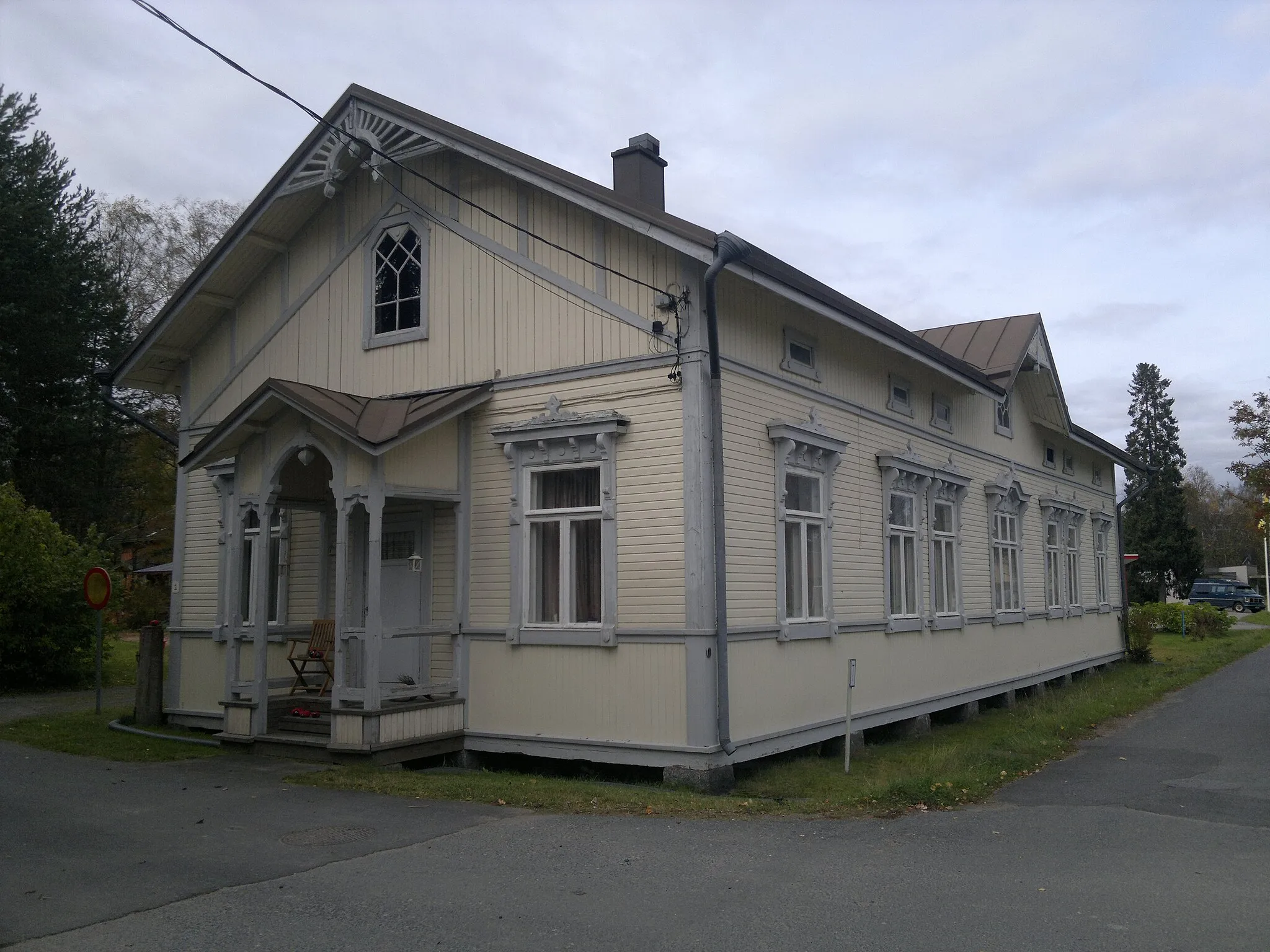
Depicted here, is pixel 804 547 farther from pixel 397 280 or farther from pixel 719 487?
pixel 397 280

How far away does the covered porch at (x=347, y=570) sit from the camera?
11.5 m

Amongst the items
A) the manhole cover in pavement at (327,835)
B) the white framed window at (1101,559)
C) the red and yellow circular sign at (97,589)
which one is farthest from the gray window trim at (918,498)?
the red and yellow circular sign at (97,589)

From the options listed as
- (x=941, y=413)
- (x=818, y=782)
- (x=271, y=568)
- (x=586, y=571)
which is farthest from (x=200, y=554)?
(x=941, y=413)

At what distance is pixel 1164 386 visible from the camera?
228 feet

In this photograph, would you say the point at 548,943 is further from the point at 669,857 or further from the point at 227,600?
the point at 227,600

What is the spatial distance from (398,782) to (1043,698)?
1339 centimetres

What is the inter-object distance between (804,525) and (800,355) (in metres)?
2.02

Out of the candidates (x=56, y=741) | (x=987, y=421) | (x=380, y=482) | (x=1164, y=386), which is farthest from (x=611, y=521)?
(x=1164, y=386)

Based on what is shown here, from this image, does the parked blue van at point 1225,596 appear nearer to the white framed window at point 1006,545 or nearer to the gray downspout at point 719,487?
the white framed window at point 1006,545

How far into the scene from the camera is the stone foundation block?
34.4ft

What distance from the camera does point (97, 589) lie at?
15.1 m

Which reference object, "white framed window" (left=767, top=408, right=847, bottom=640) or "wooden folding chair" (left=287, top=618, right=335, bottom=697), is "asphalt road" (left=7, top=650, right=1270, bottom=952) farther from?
"white framed window" (left=767, top=408, right=847, bottom=640)

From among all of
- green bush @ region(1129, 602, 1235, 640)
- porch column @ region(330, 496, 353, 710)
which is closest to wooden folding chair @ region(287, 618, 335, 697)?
porch column @ region(330, 496, 353, 710)

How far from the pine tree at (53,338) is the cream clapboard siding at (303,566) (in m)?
15.3
